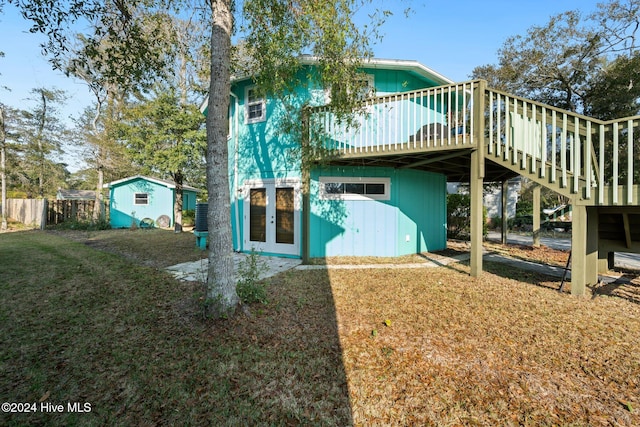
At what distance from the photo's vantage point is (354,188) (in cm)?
746

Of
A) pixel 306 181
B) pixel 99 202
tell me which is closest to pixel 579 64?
pixel 306 181

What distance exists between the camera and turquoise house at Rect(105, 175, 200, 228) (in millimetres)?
16891

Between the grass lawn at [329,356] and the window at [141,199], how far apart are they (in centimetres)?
1365

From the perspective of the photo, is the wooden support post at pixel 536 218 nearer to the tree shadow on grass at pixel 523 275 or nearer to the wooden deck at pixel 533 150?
the tree shadow on grass at pixel 523 275

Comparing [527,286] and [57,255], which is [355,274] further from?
[57,255]

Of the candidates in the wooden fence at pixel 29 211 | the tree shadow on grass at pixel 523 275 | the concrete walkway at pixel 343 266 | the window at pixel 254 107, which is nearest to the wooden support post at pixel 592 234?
the tree shadow on grass at pixel 523 275

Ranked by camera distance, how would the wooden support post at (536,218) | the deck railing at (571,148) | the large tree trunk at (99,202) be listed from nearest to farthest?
1. the deck railing at (571,148)
2. the wooden support post at (536,218)
3. the large tree trunk at (99,202)

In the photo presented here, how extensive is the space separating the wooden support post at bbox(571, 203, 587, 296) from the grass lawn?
29 centimetres

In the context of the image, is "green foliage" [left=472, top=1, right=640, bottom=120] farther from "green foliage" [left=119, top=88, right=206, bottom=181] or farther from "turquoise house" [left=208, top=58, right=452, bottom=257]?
"green foliage" [left=119, top=88, right=206, bottom=181]

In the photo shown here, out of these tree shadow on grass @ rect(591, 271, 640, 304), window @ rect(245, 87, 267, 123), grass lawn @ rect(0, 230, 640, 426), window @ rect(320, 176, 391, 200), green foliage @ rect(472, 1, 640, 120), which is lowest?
grass lawn @ rect(0, 230, 640, 426)

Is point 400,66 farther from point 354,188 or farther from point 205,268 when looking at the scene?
point 205,268

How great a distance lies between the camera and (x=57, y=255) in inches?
302

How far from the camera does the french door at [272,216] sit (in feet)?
24.5

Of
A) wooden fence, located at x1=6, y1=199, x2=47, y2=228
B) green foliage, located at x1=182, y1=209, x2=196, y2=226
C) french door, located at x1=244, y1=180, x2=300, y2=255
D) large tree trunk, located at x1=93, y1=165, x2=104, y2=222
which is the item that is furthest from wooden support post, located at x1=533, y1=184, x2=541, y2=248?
wooden fence, located at x1=6, y1=199, x2=47, y2=228
